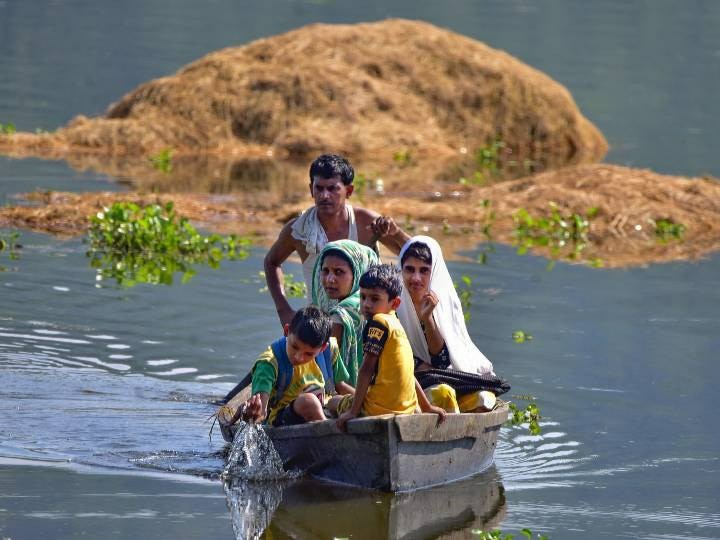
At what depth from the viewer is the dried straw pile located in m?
22.5

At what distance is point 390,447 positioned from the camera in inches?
324

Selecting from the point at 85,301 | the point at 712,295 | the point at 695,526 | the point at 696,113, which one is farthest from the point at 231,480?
the point at 696,113

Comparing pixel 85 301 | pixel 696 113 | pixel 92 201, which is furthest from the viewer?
pixel 696 113

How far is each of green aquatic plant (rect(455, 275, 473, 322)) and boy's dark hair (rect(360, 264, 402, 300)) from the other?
177 inches

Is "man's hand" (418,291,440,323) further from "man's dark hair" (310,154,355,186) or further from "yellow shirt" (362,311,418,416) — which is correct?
"man's dark hair" (310,154,355,186)

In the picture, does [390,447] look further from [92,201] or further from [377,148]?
[377,148]

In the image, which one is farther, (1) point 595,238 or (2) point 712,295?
(1) point 595,238

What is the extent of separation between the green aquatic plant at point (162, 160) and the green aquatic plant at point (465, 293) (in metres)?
6.82

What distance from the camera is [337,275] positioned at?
29.3 feet

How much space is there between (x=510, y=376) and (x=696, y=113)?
2054 centimetres

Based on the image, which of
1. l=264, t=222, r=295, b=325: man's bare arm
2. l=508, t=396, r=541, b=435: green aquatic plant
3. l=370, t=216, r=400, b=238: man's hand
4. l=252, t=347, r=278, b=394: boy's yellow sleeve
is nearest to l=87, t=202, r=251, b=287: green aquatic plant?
l=264, t=222, r=295, b=325: man's bare arm

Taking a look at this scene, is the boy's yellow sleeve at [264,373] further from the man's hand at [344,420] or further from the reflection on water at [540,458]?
the reflection on water at [540,458]

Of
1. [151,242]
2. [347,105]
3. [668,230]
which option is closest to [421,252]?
[151,242]

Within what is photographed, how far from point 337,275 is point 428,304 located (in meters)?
0.53
